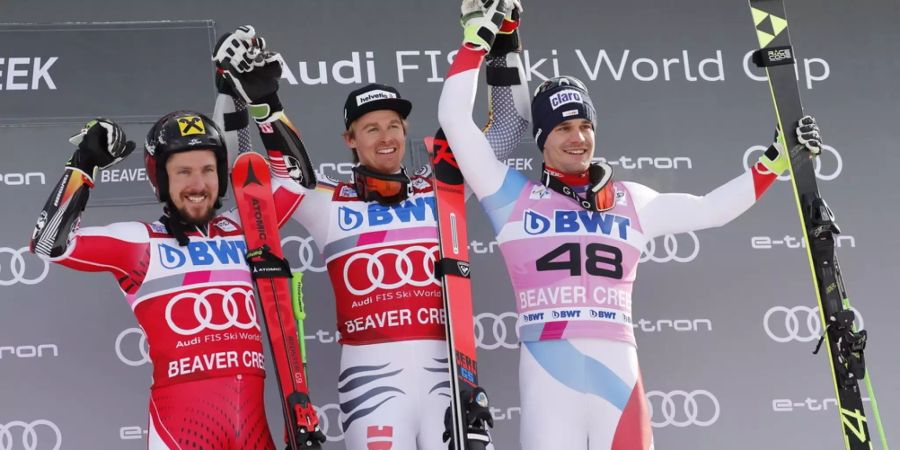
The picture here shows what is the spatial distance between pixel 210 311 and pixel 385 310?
0.71 meters

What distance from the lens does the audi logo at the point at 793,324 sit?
568 cm

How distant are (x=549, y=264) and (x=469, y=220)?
1310 mm

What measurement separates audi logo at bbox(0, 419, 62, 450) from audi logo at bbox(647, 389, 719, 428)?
2.95m

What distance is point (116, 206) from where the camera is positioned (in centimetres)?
537

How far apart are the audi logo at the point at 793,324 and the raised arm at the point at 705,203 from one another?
1.31 meters

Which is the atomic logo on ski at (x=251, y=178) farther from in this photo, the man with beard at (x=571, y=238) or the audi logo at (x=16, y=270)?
the audi logo at (x=16, y=270)

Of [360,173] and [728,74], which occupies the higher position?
[728,74]

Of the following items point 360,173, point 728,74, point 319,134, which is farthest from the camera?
point 728,74

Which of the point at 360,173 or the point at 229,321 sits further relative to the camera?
the point at 360,173

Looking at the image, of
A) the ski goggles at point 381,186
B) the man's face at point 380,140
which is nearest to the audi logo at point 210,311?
the ski goggles at point 381,186

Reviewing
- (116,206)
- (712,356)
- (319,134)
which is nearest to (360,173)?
(319,134)

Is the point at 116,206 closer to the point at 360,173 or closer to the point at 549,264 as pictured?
the point at 360,173

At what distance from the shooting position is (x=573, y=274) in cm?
430

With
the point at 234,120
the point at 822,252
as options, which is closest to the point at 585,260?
the point at 822,252
